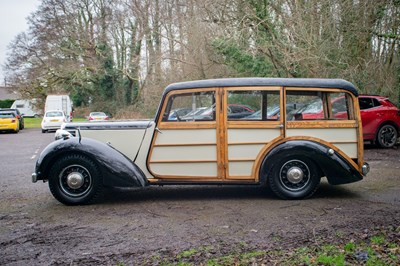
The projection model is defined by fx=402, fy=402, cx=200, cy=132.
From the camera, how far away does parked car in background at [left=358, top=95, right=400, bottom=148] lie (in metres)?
12.8

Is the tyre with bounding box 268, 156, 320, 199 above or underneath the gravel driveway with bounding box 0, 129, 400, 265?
above

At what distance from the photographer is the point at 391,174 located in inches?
349

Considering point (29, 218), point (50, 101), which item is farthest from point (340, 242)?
point (50, 101)

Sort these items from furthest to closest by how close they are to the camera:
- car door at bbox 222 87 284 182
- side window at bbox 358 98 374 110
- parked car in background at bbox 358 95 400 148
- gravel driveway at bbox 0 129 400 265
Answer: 1. side window at bbox 358 98 374 110
2. parked car in background at bbox 358 95 400 148
3. car door at bbox 222 87 284 182
4. gravel driveway at bbox 0 129 400 265

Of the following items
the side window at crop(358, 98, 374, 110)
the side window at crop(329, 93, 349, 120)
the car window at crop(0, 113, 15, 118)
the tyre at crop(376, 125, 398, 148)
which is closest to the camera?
the side window at crop(329, 93, 349, 120)

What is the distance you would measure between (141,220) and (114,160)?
1.26 metres

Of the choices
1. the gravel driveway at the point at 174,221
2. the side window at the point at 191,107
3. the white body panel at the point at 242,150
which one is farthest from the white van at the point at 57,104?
the white body panel at the point at 242,150

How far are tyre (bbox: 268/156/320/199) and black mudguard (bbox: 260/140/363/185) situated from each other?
10cm

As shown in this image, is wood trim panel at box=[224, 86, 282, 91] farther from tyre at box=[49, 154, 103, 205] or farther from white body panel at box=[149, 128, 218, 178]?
tyre at box=[49, 154, 103, 205]

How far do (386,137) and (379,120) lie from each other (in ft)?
2.40

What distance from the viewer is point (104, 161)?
637 centimetres

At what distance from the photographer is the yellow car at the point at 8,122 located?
27.0 metres

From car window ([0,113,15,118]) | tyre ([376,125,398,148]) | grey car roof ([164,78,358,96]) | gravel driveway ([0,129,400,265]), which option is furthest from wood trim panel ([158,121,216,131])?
car window ([0,113,15,118])

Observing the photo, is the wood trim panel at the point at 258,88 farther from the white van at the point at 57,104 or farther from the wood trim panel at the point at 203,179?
the white van at the point at 57,104
